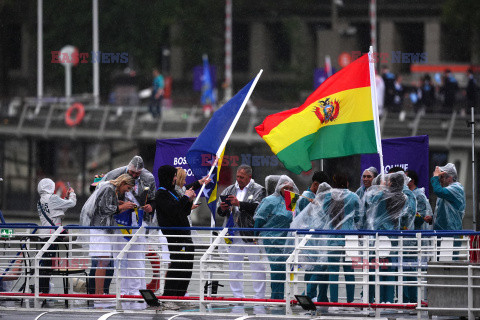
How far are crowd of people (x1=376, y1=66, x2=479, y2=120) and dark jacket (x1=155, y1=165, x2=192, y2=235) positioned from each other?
60.3 feet

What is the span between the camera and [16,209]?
37344 mm

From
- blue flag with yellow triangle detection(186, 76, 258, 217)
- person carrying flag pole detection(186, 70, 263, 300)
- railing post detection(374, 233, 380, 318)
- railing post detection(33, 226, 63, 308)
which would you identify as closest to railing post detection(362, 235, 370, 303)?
railing post detection(374, 233, 380, 318)

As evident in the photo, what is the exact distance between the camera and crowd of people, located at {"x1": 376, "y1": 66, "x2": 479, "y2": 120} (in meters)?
32.6

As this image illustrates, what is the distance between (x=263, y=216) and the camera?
1515cm

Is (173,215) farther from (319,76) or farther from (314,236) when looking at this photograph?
(319,76)

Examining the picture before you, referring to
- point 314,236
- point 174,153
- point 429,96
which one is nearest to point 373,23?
point 429,96

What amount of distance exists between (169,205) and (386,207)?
8.65 feet

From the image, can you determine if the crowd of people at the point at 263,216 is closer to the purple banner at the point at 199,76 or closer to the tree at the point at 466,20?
the tree at the point at 466,20

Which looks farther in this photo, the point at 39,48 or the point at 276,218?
the point at 39,48

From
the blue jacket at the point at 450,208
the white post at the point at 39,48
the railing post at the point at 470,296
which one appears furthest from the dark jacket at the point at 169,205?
the white post at the point at 39,48

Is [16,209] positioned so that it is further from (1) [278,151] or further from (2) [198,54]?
(1) [278,151]

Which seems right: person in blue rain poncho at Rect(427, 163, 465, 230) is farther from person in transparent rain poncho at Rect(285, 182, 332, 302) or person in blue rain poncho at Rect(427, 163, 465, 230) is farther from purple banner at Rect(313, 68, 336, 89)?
purple banner at Rect(313, 68, 336, 89)

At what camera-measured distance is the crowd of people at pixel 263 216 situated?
571 inches

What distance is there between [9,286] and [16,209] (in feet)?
70.5
